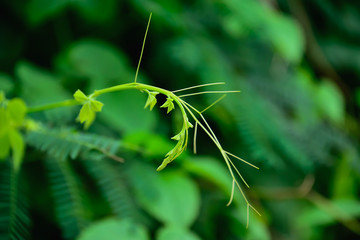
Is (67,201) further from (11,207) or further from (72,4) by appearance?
(72,4)

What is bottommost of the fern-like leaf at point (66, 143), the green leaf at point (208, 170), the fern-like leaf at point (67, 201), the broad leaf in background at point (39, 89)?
the green leaf at point (208, 170)

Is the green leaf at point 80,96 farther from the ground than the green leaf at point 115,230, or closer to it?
farther from the ground

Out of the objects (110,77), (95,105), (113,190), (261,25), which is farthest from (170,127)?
(95,105)

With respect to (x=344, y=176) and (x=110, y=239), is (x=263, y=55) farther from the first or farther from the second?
(x=110, y=239)

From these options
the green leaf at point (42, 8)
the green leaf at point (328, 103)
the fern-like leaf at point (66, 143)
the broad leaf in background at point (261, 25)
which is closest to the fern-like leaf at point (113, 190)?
the fern-like leaf at point (66, 143)

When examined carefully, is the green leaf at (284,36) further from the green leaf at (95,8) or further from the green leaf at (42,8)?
the green leaf at (42,8)

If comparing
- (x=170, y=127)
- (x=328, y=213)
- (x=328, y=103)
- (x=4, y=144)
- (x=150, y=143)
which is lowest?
(x=328, y=213)

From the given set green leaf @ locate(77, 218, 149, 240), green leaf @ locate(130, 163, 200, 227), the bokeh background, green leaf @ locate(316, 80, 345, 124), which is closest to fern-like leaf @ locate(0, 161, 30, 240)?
the bokeh background
